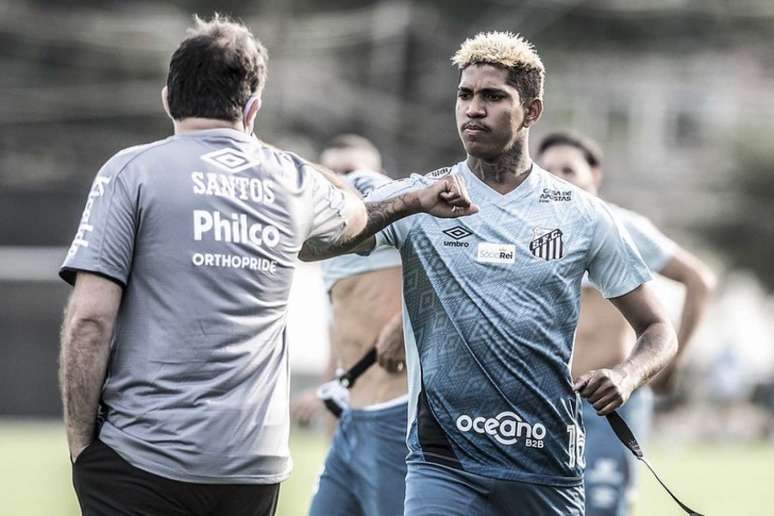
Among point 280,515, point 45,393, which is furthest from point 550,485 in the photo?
point 45,393

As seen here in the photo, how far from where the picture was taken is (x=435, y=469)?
5770 mm

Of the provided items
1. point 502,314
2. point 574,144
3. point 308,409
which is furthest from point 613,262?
point 574,144

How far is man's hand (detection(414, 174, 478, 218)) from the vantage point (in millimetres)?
5715

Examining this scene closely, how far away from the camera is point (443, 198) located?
18.8 ft

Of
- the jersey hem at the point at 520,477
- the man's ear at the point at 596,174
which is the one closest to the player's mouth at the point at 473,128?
the jersey hem at the point at 520,477

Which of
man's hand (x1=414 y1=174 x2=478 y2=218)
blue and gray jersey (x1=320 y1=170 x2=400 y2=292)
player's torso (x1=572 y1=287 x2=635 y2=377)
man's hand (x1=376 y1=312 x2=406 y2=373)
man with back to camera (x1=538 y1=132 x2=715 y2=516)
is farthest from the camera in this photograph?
player's torso (x1=572 y1=287 x2=635 y2=377)

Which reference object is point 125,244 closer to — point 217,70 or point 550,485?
point 217,70

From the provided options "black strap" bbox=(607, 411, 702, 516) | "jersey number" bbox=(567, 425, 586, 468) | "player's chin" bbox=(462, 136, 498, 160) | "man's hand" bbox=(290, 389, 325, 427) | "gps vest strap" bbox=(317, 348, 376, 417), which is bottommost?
"man's hand" bbox=(290, 389, 325, 427)

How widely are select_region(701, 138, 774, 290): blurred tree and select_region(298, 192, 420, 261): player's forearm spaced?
3896cm

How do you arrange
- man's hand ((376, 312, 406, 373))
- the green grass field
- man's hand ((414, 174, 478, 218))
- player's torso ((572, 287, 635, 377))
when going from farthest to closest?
the green grass field → player's torso ((572, 287, 635, 377)) → man's hand ((376, 312, 406, 373)) → man's hand ((414, 174, 478, 218))

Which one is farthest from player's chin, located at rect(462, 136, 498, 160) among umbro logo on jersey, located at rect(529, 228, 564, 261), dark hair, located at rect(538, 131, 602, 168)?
dark hair, located at rect(538, 131, 602, 168)

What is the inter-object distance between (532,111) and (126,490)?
2251 millimetres

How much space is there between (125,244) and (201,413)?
0.56 meters

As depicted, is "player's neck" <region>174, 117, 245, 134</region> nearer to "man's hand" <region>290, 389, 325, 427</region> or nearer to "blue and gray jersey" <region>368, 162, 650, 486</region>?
"blue and gray jersey" <region>368, 162, 650, 486</region>
